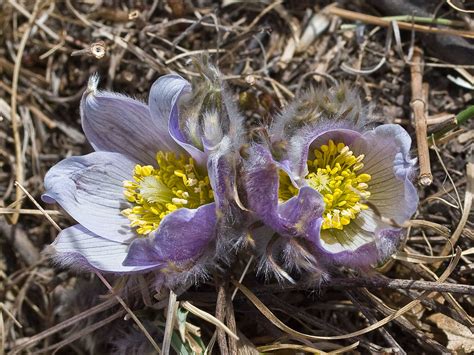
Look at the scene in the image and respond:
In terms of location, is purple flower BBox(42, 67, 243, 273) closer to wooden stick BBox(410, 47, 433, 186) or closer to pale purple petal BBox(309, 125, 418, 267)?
pale purple petal BBox(309, 125, 418, 267)

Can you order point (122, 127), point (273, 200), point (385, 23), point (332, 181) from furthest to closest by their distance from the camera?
1. point (385, 23)
2. point (122, 127)
3. point (332, 181)
4. point (273, 200)

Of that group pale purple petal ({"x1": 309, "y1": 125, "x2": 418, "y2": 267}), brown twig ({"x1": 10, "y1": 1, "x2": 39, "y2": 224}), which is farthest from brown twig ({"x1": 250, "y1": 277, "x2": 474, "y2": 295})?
brown twig ({"x1": 10, "y1": 1, "x2": 39, "y2": 224})

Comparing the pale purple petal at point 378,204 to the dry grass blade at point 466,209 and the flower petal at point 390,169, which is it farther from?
the dry grass blade at point 466,209

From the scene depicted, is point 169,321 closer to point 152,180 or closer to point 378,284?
point 152,180

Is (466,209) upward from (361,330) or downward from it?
upward

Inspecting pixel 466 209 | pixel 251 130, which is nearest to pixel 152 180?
pixel 251 130

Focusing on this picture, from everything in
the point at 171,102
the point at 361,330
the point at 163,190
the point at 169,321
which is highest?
the point at 171,102
